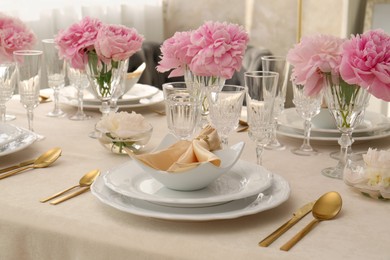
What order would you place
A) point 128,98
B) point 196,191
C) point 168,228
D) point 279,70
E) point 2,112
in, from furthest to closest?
point 128,98 < point 2,112 < point 279,70 < point 196,191 < point 168,228

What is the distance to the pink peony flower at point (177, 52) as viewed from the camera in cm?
166

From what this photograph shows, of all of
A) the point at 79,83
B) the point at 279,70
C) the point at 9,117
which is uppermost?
the point at 279,70

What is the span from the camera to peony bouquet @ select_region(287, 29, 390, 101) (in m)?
1.24

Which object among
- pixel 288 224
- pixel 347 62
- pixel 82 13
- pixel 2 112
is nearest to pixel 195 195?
pixel 288 224

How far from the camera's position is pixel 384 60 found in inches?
49.3

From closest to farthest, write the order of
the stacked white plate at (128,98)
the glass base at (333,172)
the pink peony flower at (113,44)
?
the glass base at (333,172) → the pink peony flower at (113,44) → the stacked white plate at (128,98)

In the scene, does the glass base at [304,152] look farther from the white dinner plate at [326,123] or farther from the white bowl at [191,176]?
the white bowl at [191,176]

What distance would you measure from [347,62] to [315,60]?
0.31 ft

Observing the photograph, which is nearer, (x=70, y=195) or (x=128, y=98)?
(x=70, y=195)

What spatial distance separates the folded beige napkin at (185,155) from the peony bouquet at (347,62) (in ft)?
0.83

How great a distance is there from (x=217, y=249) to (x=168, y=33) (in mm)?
3650

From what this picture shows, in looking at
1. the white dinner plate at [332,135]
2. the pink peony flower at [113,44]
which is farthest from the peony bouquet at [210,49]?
the white dinner plate at [332,135]

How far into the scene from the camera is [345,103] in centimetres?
132

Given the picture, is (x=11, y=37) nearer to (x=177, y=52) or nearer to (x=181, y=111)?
(x=177, y=52)
